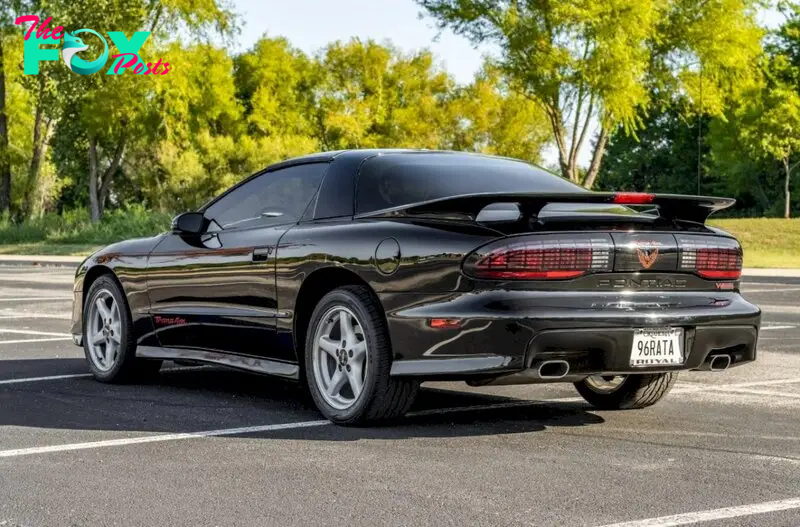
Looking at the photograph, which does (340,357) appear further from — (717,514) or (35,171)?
(35,171)

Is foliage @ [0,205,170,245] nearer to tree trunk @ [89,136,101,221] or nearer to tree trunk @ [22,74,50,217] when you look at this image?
tree trunk @ [89,136,101,221]

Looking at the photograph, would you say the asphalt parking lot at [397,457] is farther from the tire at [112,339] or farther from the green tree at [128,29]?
the green tree at [128,29]

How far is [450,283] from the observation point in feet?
20.7

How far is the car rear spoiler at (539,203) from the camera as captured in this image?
6246mm

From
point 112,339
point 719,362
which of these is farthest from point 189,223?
point 719,362

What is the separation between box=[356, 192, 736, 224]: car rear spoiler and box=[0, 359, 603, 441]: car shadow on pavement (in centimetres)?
117

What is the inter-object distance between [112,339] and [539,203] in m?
3.73

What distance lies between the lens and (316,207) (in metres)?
7.36

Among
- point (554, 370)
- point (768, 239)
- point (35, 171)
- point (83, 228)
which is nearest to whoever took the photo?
point (554, 370)

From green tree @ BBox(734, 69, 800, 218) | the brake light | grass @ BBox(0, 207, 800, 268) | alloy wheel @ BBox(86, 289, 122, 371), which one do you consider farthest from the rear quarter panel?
green tree @ BBox(734, 69, 800, 218)

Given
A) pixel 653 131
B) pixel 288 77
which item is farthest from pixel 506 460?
pixel 653 131

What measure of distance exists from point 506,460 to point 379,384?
3.07ft

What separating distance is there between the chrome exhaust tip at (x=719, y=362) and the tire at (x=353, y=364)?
154 cm

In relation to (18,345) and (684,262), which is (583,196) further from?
(18,345)
